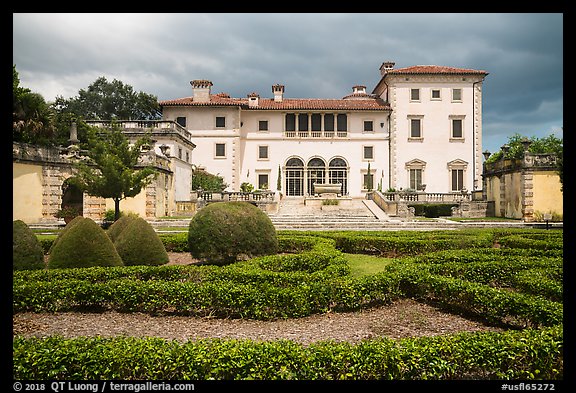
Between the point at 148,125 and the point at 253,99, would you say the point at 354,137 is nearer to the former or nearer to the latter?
the point at 253,99

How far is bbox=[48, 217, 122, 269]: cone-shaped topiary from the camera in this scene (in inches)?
348

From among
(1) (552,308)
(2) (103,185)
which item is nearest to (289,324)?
(1) (552,308)

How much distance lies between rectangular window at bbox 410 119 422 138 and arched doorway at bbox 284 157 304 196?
1246cm

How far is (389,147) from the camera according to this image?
137 feet

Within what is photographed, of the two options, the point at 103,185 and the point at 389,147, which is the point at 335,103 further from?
the point at 103,185

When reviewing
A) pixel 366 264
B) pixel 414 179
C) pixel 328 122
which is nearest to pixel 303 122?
pixel 328 122

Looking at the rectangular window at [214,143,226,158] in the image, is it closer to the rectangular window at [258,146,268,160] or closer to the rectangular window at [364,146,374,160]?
the rectangular window at [258,146,268,160]

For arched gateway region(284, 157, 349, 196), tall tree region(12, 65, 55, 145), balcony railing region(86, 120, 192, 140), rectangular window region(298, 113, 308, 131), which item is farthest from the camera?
rectangular window region(298, 113, 308, 131)

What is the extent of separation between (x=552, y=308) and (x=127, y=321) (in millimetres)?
6556

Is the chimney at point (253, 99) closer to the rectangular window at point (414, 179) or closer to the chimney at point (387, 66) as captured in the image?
the chimney at point (387, 66)

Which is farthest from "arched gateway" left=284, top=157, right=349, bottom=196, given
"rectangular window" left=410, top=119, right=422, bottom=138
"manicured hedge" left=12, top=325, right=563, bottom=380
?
"manicured hedge" left=12, top=325, right=563, bottom=380

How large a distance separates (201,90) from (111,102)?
2143 centimetres

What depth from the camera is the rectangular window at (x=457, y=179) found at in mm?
41125

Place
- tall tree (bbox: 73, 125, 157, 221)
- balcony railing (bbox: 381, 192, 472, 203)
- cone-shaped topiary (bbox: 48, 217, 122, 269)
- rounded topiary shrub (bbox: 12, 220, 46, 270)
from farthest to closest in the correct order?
1. balcony railing (bbox: 381, 192, 472, 203)
2. tall tree (bbox: 73, 125, 157, 221)
3. cone-shaped topiary (bbox: 48, 217, 122, 269)
4. rounded topiary shrub (bbox: 12, 220, 46, 270)
